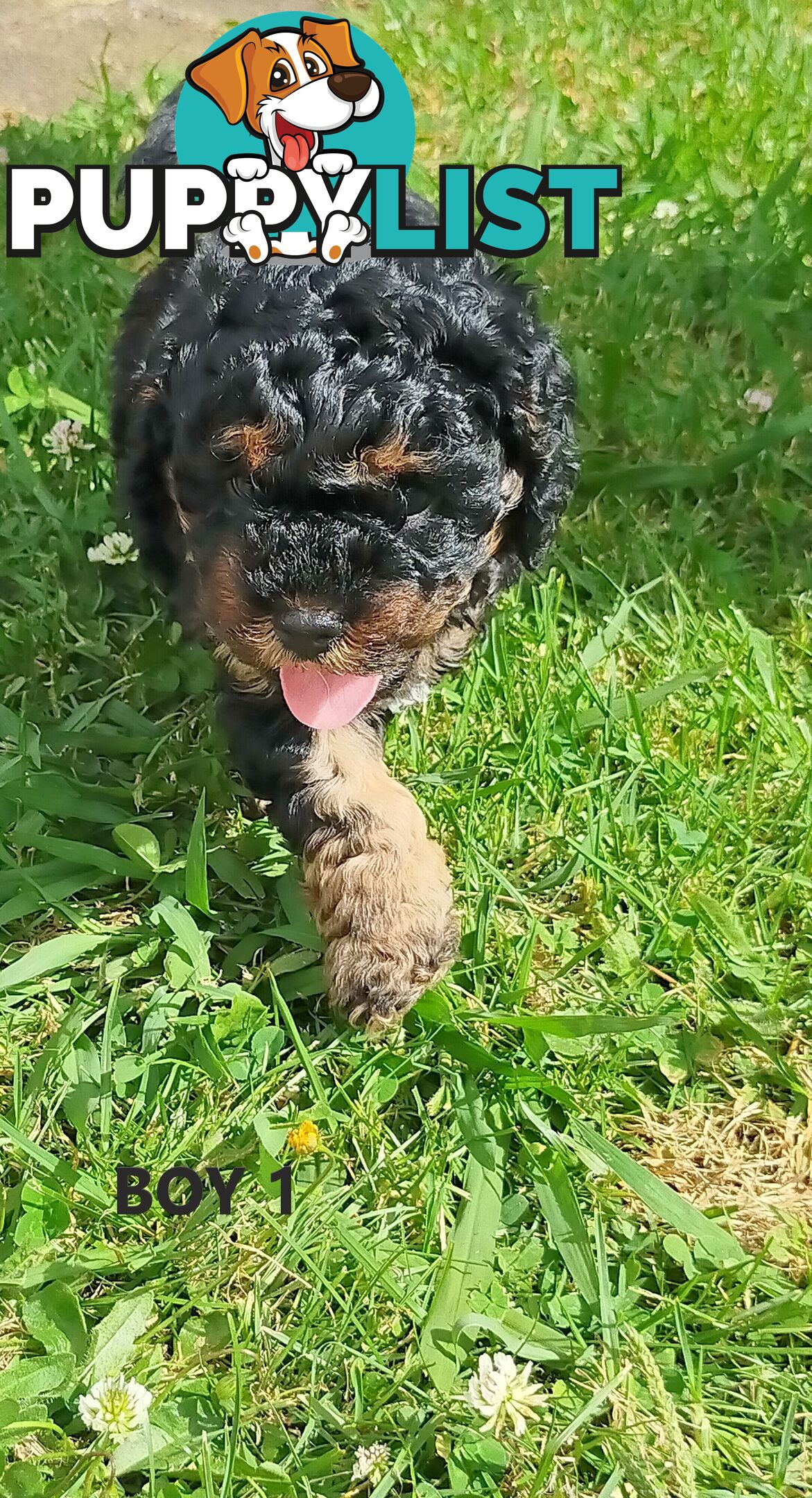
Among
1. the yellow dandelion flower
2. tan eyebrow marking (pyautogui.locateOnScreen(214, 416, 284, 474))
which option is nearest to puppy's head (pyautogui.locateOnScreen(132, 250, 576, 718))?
tan eyebrow marking (pyautogui.locateOnScreen(214, 416, 284, 474))

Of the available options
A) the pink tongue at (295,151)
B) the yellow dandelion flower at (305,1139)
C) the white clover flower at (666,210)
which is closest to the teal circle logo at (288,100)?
the pink tongue at (295,151)

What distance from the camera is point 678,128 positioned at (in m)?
3.49

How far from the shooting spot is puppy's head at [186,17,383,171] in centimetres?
152

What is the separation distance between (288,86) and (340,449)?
0.55 meters

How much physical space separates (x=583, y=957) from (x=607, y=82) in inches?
127

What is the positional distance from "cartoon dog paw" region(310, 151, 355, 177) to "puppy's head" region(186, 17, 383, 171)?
0.01m

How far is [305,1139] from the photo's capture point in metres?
1.61

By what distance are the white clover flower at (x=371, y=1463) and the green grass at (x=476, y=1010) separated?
3 cm

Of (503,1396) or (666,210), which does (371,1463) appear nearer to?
(503,1396)

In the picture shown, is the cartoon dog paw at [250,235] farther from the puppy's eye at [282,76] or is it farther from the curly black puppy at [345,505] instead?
the puppy's eye at [282,76]

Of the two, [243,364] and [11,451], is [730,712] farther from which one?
[11,451]

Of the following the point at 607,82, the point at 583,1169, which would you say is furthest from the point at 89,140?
the point at 583,1169

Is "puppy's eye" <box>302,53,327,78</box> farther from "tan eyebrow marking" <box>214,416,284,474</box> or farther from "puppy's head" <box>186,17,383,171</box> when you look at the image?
"tan eyebrow marking" <box>214,416,284,474</box>

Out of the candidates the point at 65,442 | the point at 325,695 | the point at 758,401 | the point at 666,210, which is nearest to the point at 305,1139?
the point at 325,695
